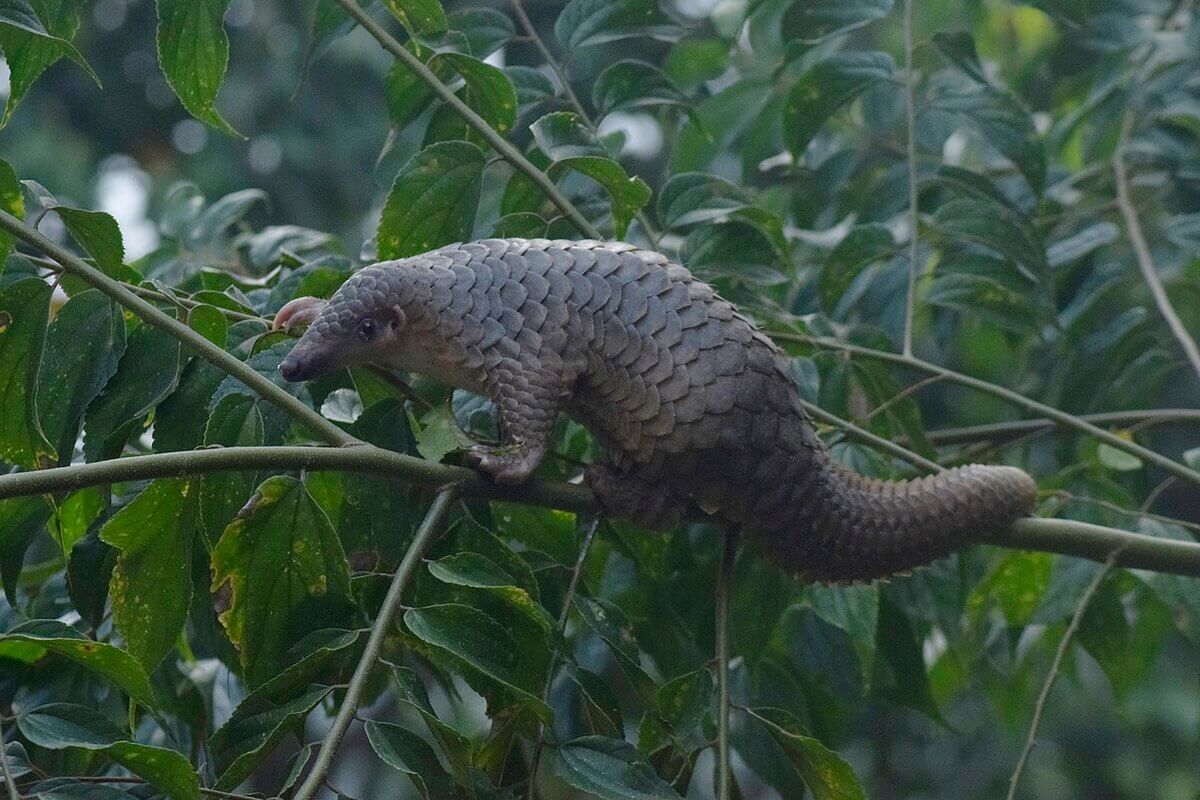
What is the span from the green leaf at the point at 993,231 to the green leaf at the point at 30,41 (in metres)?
0.74

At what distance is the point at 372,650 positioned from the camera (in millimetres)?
701

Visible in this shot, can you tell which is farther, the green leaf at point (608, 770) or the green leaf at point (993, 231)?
the green leaf at point (993, 231)

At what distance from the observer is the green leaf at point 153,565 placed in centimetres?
74

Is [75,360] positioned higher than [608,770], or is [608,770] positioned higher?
[75,360]

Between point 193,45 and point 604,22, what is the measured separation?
376 millimetres

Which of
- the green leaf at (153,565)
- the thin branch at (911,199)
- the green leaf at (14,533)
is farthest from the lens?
the thin branch at (911,199)

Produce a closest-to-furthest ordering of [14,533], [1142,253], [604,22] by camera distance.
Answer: [14,533] → [604,22] → [1142,253]

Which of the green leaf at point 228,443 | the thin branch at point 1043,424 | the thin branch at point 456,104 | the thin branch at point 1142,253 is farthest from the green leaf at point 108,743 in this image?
the thin branch at point 1142,253

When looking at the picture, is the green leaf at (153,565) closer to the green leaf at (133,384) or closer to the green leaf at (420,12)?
the green leaf at (133,384)

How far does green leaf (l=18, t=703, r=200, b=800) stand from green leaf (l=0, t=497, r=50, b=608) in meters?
0.18

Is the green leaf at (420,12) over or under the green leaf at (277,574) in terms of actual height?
over

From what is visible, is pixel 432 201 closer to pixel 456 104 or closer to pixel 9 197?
pixel 456 104

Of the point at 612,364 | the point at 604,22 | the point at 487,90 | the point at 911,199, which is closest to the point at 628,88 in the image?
the point at 604,22

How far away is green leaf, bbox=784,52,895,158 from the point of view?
1.17 meters
